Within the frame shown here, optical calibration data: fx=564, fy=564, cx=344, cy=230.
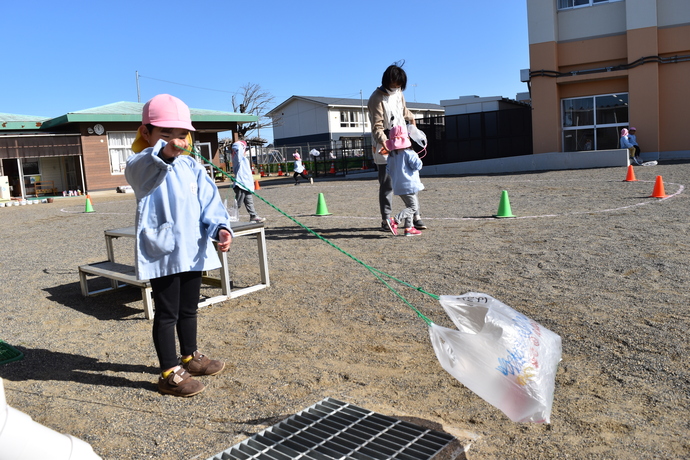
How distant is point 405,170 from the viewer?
7.20 m

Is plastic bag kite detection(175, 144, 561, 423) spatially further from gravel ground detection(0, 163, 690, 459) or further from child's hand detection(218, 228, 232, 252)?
child's hand detection(218, 228, 232, 252)

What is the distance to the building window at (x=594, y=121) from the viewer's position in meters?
21.8

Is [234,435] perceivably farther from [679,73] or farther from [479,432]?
[679,73]

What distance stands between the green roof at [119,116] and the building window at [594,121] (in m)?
17.8

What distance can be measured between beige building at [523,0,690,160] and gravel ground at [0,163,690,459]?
51.0 ft

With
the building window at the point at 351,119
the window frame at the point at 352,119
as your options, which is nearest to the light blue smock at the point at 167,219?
the window frame at the point at 352,119

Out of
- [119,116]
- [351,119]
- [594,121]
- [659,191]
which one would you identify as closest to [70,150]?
[119,116]

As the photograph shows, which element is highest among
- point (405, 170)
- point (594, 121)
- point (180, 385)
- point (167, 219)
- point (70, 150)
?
point (70, 150)

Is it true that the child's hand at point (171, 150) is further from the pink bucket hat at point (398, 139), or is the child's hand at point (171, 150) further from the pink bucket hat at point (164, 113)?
the pink bucket hat at point (398, 139)

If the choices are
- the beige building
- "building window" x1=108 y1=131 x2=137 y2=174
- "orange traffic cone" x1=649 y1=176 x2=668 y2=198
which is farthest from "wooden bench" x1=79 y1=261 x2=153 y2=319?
"building window" x1=108 y1=131 x2=137 y2=174

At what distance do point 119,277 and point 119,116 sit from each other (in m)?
25.8

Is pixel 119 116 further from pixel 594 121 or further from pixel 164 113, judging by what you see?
pixel 164 113

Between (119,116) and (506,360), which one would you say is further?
(119,116)

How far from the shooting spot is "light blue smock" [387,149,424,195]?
7184mm
